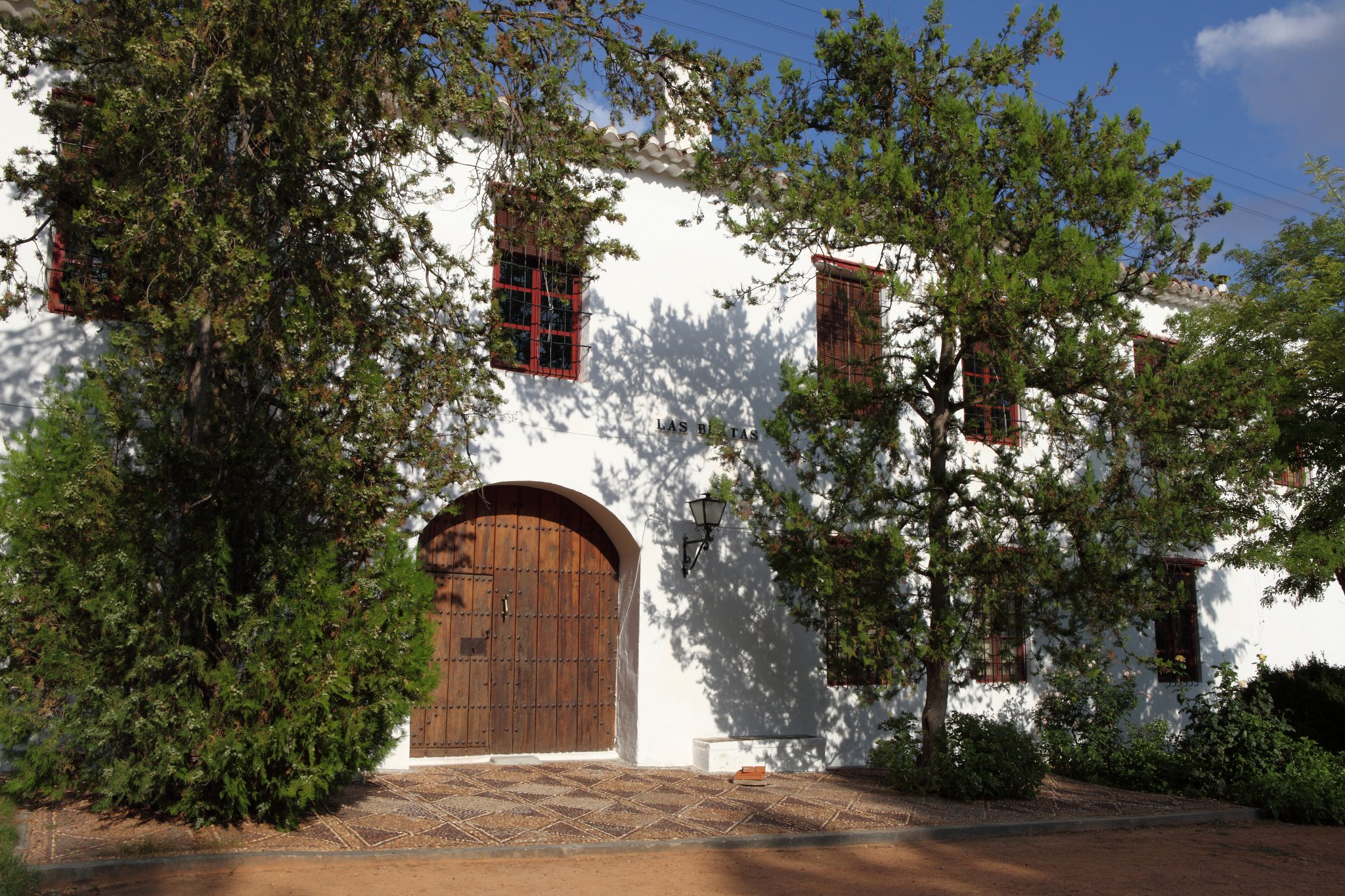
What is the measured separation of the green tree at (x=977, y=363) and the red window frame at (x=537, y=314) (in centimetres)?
183

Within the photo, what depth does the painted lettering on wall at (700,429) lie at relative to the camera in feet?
33.1

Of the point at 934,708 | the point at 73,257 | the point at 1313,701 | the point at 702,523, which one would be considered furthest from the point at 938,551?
the point at 73,257

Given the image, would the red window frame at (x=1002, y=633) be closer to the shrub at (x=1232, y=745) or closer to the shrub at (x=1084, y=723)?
the shrub at (x=1084, y=723)

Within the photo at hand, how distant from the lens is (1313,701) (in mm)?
11672

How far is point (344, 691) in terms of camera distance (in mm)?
5957

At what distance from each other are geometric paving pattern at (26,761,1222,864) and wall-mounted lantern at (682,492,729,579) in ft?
6.38

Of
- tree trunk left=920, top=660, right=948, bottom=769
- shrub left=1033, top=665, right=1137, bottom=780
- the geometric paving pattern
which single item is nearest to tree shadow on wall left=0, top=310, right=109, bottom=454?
the geometric paving pattern

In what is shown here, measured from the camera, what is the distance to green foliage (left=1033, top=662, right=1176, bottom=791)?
1053 cm

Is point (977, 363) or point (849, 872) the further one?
point (977, 363)

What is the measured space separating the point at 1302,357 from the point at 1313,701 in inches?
165

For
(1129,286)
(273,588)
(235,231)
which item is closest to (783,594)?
(1129,286)

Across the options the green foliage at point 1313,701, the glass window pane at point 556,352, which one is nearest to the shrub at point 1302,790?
the green foliage at point 1313,701

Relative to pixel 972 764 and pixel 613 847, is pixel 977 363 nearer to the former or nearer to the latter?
pixel 972 764

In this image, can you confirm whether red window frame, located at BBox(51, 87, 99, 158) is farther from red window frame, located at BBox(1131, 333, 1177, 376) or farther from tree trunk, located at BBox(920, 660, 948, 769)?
red window frame, located at BBox(1131, 333, 1177, 376)
